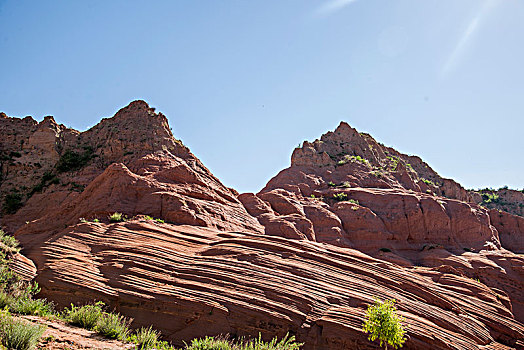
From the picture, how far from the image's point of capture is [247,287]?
13625 mm

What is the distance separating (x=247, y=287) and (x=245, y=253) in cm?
211

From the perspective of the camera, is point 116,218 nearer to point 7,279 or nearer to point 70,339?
point 7,279

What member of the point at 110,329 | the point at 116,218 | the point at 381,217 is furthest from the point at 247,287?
the point at 381,217

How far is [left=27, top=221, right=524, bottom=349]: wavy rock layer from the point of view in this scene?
12539 millimetres

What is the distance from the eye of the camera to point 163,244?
1565 cm

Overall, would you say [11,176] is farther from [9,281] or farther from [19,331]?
[19,331]

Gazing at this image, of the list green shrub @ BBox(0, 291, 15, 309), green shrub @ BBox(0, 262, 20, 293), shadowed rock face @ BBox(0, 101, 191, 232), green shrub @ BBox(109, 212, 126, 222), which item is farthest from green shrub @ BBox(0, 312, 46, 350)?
shadowed rock face @ BBox(0, 101, 191, 232)

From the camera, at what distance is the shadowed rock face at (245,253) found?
503 inches

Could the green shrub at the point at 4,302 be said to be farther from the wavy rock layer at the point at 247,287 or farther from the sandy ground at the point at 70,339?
the wavy rock layer at the point at 247,287

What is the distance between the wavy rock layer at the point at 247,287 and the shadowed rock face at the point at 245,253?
0.05 m

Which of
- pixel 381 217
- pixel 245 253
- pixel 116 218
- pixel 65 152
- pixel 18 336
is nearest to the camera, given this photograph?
pixel 18 336

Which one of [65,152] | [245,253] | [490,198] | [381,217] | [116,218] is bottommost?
[245,253]

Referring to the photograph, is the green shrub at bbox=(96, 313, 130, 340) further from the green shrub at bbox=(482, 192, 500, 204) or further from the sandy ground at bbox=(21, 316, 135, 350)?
the green shrub at bbox=(482, 192, 500, 204)

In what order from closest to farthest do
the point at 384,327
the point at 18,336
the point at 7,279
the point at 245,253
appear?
the point at 18,336 < the point at 384,327 < the point at 7,279 < the point at 245,253
